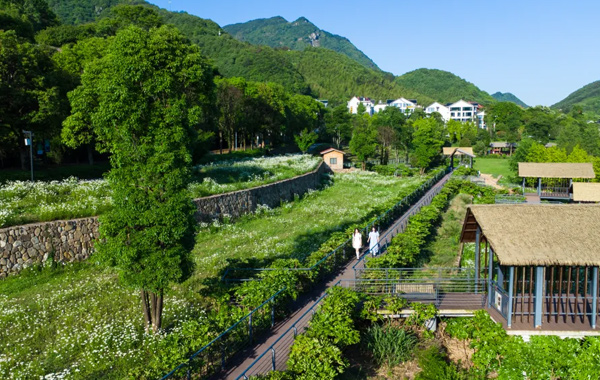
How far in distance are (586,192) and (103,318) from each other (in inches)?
1540

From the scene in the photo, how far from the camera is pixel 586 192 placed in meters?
37.0

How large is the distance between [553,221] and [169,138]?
476 inches

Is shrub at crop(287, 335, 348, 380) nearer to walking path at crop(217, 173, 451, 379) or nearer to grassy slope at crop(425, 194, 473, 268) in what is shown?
walking path at crop(217, 173, 451, 379)

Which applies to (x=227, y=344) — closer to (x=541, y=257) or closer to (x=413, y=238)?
(x=541, y=257)

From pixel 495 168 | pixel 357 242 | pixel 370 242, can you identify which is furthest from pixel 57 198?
pixel 495 168

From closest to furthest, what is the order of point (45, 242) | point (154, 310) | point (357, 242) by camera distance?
point (154, 310)
point (357, 242)
point (45, 242)

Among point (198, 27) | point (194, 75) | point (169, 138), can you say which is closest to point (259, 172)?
point (194, 75)

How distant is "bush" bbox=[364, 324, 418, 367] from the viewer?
12.1 m

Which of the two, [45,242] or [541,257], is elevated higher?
[541,257]

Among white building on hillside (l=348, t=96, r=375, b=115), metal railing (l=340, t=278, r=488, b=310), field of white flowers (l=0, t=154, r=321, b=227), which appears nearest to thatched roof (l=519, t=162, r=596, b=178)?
field of white flowers (l=0, t=154, r=321, b=227)

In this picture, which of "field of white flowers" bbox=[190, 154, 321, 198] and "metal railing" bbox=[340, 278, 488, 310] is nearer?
"metal railing" bbox=[340, 278, 488, 310]

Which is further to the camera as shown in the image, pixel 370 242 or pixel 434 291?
pixel 370 242

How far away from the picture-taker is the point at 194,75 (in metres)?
29.5

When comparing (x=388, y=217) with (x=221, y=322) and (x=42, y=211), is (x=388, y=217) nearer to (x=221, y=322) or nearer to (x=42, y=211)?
(x=221, y=322)
